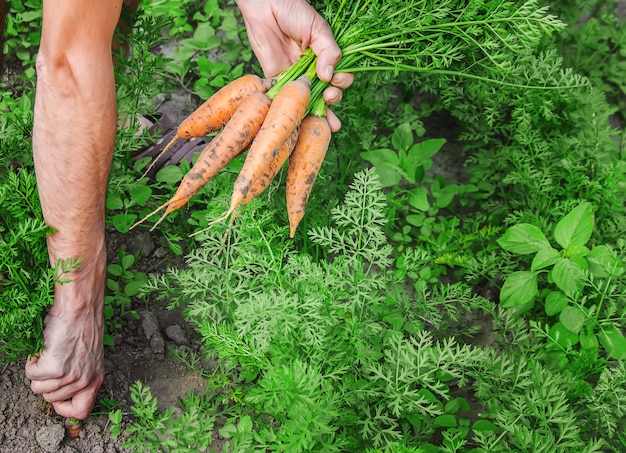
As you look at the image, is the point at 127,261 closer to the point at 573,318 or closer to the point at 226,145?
the point at 226,145

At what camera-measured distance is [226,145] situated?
1.94 meters

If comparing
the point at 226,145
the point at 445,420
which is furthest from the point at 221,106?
the point at 445,420

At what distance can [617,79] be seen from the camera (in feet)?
9.62

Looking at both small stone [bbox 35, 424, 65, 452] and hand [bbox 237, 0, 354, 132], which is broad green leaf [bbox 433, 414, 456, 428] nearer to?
hand [bbox 237, 0, 354, 132]

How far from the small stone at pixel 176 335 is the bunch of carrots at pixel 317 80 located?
0.43 m

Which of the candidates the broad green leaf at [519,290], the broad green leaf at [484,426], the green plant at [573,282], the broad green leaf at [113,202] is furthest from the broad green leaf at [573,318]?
the broad green leaf at [113,202]

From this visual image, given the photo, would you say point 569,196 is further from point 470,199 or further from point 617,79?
point 617,79

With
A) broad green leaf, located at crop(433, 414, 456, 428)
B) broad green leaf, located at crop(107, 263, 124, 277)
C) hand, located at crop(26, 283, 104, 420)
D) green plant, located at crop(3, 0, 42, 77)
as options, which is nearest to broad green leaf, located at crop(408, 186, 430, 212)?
broad green leaf, located at crop(433, 414, 456, 428)

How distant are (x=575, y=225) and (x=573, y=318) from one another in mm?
288

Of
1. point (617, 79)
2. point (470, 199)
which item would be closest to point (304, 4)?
point (470, 199)

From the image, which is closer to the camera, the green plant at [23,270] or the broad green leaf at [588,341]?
the green plant at [23,270]

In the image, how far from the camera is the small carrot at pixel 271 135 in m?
1.84

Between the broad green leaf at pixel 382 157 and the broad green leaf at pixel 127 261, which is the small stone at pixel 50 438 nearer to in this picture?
the broad green leaf at pixel 127 261

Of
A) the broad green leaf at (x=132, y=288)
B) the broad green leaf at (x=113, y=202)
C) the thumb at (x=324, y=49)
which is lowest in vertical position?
the broad green leaf at (x=132, y=288)
